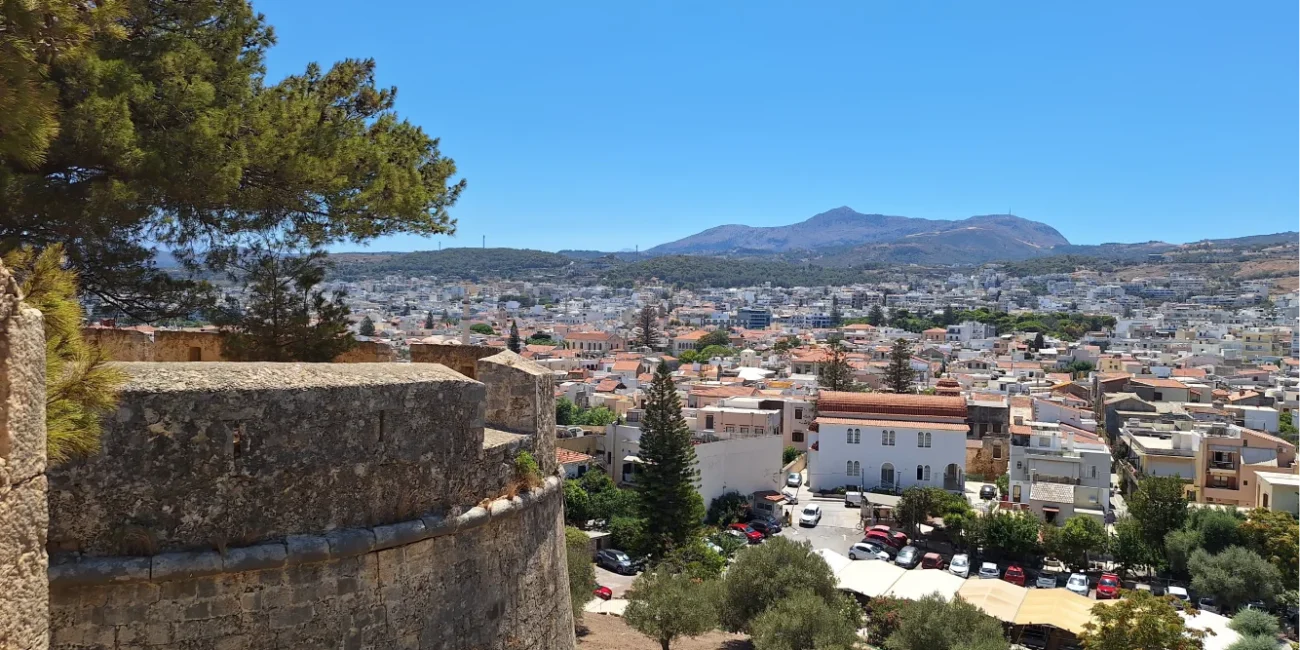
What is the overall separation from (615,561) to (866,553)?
7598mm

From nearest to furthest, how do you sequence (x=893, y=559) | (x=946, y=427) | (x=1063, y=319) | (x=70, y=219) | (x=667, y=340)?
(x=70, y=219) < (x=893, y=559) < (x=946, y=427) < (x=667, y=340) < (x=1063, y=319)

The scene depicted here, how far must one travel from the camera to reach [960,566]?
3028 cm

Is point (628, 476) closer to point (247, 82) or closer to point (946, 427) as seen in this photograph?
point (946, 427)

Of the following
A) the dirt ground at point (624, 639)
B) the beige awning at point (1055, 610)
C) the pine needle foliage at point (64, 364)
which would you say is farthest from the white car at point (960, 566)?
the pine needle foliage at point (64, 364)

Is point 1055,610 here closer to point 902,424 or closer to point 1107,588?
point 1107,588

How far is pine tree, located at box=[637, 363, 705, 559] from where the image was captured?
30828 millimetres

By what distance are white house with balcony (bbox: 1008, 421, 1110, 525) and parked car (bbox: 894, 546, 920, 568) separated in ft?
20.6

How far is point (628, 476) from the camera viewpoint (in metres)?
40.8

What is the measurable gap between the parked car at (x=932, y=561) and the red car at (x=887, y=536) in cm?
127

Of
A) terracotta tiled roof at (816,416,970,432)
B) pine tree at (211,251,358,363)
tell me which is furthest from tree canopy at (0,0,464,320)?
terracotta tiled roof at (816,416,970,432)

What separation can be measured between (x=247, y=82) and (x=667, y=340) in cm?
11417

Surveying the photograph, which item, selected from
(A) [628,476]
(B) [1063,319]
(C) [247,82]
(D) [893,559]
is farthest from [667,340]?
(C) [247,82]

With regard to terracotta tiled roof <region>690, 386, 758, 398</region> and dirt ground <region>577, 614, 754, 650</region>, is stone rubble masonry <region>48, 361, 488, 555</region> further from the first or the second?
terracotta tiled roof <region>690, 386, 758, 398</region>

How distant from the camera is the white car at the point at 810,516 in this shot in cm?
3547
